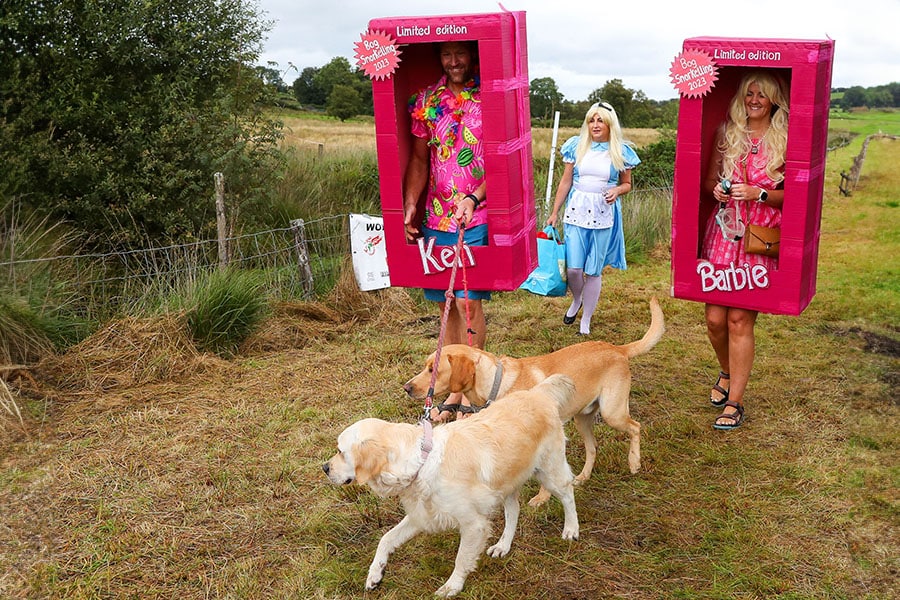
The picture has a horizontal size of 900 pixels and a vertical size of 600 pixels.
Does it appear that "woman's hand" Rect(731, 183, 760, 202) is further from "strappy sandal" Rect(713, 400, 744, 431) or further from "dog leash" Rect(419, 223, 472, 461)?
"dog leash" Rect(419, 223, 472, 461)

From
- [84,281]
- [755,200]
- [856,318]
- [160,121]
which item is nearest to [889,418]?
[755,200]

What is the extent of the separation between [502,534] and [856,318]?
5.68 metres

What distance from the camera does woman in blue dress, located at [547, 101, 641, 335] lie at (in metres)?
7.62

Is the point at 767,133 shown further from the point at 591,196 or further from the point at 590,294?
the point at 590,294

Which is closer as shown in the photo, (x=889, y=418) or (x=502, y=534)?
(x=502, y=534)

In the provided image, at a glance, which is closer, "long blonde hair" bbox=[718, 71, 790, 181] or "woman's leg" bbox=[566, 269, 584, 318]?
"long blonde hair" bbox=[718, 71, 790, 181]

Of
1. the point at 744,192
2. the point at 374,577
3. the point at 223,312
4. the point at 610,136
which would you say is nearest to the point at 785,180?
the point at 744,192

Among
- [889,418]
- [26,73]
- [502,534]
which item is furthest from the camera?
[26,73]

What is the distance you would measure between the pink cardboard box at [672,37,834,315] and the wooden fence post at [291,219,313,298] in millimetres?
4170

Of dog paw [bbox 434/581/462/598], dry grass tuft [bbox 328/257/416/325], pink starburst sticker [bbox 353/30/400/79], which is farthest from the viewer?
dry grass tuft [bbox 328/257/416/325]

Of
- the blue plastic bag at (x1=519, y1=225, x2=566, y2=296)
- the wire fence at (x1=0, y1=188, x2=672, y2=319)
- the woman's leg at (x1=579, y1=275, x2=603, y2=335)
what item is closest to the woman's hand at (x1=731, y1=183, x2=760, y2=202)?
the woman's leg at (x1=579, y1=275, x2=603, y2=335)

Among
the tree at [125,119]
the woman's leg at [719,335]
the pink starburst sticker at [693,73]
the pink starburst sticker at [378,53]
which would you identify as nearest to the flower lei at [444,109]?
the pink starburst sticker at [378,53]

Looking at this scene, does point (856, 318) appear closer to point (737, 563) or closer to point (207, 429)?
point (737, 563)

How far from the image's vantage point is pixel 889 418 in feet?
18.4
